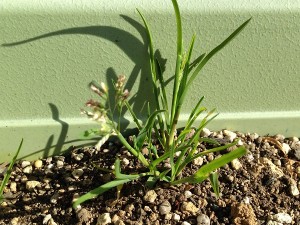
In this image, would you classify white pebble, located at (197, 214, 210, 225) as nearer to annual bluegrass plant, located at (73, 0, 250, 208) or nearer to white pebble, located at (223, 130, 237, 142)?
annual bluegrass plant, located at (73, 0, 250, 208)

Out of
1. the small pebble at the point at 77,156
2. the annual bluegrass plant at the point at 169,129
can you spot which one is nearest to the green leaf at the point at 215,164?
the annual bluegrass plant at the point at 169,129

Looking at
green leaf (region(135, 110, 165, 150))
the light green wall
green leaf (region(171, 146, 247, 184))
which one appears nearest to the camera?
green leaf (region(171, 146, 247, 184))

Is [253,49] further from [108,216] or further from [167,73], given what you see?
[108,216]

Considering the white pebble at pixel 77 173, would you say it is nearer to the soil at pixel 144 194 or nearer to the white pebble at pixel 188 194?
the soil at pixel 144 194

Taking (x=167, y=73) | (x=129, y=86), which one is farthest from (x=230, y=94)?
(x=129, y=86)

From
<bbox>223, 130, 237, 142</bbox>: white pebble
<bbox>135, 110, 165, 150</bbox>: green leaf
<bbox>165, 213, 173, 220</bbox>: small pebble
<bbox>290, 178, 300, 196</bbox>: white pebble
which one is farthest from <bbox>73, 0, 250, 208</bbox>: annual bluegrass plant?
<bbox>290, 178, 300, 196</bbox>: white pebble
